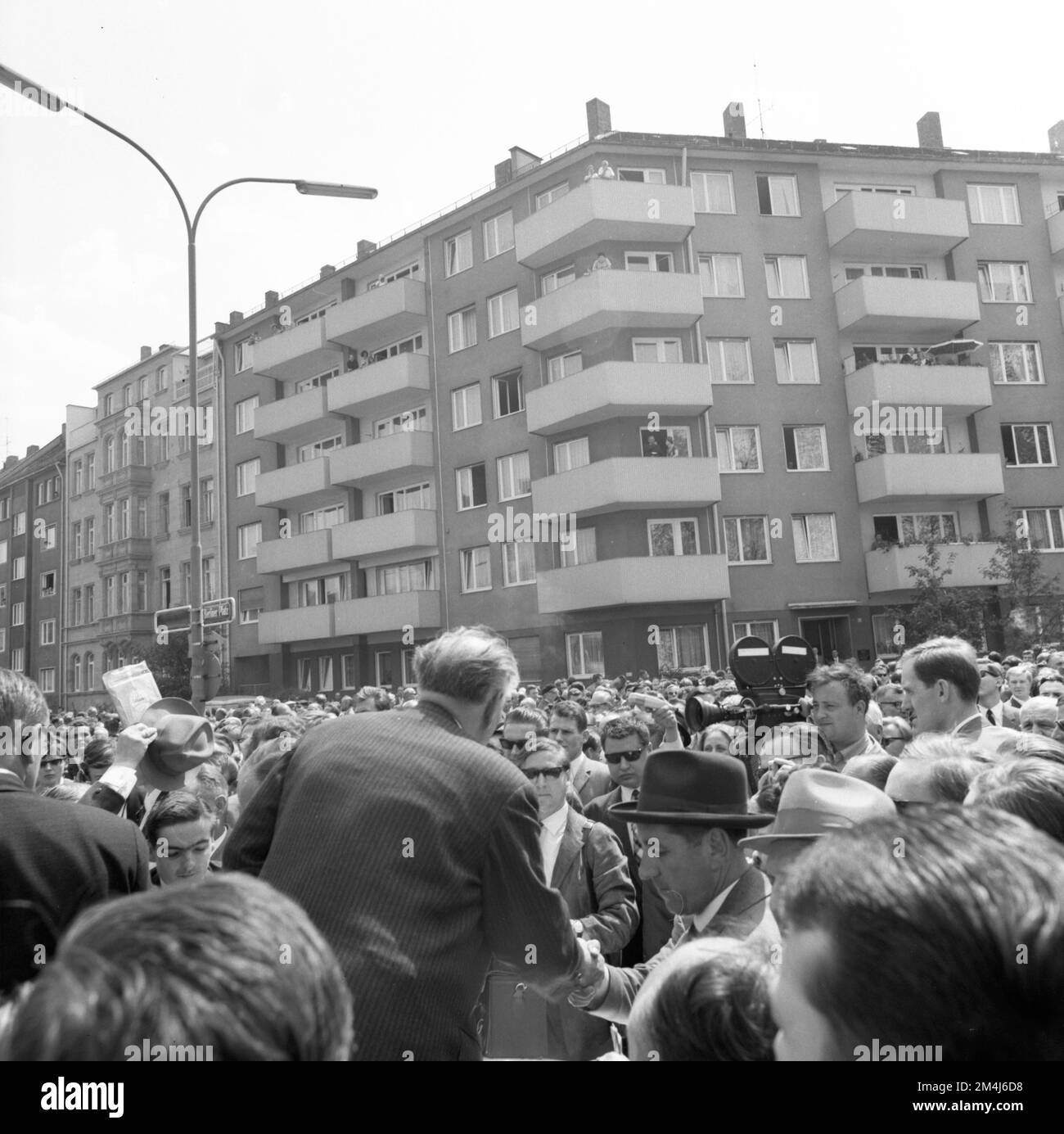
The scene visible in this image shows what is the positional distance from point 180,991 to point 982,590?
2907cm

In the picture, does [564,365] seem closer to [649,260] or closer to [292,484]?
[649,260]

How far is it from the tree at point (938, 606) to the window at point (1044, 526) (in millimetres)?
3311

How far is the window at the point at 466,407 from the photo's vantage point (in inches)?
1231

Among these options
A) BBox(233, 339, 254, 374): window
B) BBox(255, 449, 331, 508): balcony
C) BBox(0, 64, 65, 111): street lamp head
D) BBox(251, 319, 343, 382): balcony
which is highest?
BBox(233, 339, 254, 374): window

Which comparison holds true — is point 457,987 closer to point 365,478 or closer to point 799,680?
point 799,680

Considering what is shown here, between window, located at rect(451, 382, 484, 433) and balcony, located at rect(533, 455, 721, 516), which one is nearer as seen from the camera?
balcony, located at rect(533, 455, 721, 516)

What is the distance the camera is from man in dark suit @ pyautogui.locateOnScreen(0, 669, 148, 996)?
2.45 m

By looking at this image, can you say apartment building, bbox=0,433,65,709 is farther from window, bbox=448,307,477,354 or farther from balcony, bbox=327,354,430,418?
window, bbox=448,307,477,354

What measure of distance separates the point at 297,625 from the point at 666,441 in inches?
578

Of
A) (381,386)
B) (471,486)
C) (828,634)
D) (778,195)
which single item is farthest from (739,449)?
(381,386)

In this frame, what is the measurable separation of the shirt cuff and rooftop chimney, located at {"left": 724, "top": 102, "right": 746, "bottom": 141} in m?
32.3

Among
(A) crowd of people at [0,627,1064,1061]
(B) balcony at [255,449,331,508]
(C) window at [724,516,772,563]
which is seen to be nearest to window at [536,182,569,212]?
(C) window at [724,516,772,563]

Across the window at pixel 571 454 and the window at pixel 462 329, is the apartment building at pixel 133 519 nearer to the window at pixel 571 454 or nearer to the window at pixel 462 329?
the window at pixel 462 329
